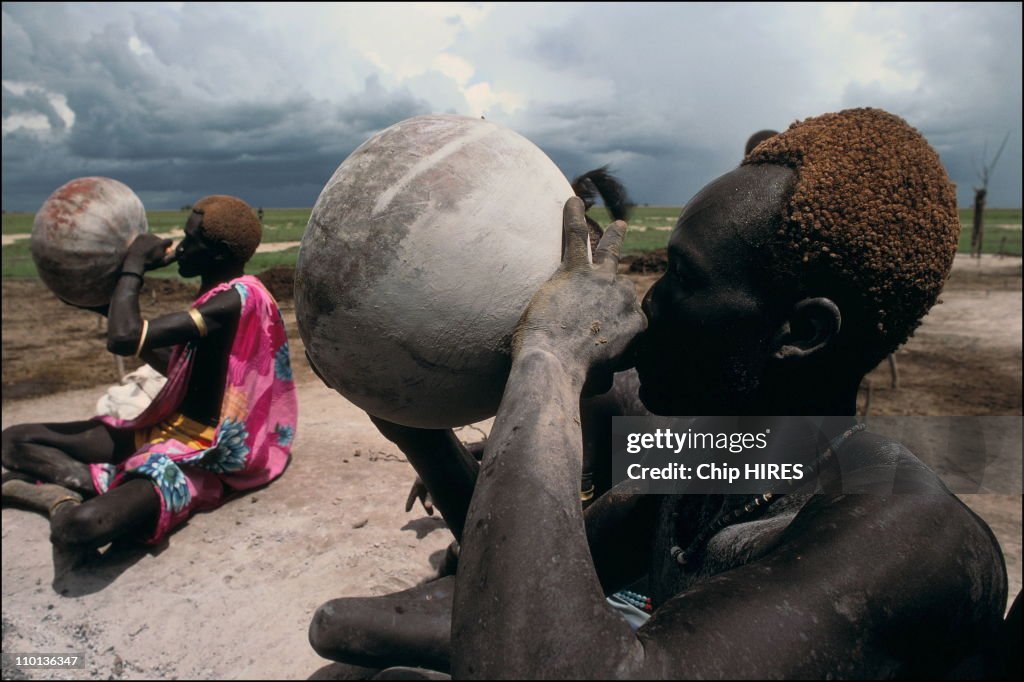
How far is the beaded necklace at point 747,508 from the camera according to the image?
5.67ft

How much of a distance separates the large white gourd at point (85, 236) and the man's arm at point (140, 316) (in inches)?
4.5

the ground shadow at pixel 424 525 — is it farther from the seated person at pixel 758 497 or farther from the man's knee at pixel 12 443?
the man's knee at pixel 12 443

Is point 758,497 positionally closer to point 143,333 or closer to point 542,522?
point 542,522

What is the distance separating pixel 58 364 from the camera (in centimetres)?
1076

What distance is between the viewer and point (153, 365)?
18.5ft

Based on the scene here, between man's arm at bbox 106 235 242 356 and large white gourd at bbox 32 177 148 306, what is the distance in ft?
0.37

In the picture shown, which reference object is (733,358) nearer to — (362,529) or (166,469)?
(362,529)

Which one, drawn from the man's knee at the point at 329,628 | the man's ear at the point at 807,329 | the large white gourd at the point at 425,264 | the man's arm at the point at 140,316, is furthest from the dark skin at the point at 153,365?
the man's ear at the point at 807,329

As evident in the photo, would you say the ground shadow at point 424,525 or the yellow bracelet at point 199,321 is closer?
the ground shadow at point 424,525


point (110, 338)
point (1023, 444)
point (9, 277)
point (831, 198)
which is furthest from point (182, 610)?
point (9, 277)

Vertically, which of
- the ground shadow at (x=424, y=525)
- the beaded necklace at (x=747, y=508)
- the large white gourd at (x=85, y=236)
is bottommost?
the ground shadow at (x=424, y=525)

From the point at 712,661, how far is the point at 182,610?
3486 millimetres

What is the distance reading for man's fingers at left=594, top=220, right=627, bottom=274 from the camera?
1.51 metres

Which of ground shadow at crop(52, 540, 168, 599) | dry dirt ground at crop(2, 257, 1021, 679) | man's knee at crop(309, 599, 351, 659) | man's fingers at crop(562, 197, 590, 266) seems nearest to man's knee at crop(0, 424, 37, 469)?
dry dirt ground at crop(2, 257, 1021, 679)
